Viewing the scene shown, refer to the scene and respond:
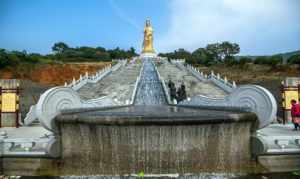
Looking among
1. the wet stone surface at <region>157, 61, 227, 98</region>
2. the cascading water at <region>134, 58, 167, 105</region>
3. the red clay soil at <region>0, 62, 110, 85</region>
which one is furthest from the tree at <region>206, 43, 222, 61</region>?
the cascading water at <region>134, 58, 167, 105</region>

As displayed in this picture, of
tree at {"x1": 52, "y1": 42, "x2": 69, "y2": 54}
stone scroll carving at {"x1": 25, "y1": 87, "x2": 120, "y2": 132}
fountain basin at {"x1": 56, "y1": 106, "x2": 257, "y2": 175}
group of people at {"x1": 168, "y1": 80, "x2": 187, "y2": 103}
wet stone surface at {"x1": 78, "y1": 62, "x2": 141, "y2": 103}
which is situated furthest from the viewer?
tree at {"x1": 52, "y1": 42, "x2": 69, "y2": 54}

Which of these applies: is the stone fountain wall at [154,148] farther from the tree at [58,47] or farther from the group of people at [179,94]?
the tree at [58,47]

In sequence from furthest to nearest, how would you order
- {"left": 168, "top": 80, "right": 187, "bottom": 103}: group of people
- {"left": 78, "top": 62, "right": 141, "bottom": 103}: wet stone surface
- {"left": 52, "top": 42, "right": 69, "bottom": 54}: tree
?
{"left": 52, "top": 42, "right": 69, "bottom": 54}: tree
{"left": 78, "top": 62, "right": 141, "bottom": 103}: wet stone surface
{"left": 168, "top": 80, "right": 187, "bottom": 103}: group of people

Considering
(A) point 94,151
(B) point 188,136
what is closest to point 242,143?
(B) point 188,136

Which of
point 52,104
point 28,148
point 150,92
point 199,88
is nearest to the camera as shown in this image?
point 28,148

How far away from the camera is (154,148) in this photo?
808 cm

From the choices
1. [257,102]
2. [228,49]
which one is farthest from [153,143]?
[228,49]

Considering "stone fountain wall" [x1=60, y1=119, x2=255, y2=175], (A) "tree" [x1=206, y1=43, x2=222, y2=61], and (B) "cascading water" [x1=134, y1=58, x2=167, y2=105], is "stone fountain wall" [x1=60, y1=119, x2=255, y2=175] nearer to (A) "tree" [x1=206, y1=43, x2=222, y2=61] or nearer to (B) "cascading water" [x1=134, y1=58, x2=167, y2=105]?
(B) "cascading water" [x1=134, y1=58, x2=167, y2=105]

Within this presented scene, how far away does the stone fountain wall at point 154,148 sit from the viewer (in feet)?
26.3

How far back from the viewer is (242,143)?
8594mm

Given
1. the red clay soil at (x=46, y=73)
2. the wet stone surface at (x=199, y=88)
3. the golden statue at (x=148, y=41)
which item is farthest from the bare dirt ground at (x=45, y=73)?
the wet stone surface at (x=199, y=88)

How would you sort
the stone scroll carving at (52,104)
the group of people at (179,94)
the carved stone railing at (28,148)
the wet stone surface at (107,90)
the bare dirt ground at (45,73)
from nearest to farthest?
1. the carved stone railing at (28,148)
2. the stone scroll carving at (52,104)
3. the group of people at (179,94)
4. the wet stone surface at (107,90)
5. the bare dirt ground at (45,73)

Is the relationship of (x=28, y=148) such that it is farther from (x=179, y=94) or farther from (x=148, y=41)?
(x=148, y=41)

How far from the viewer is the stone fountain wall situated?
8023 millimetres
